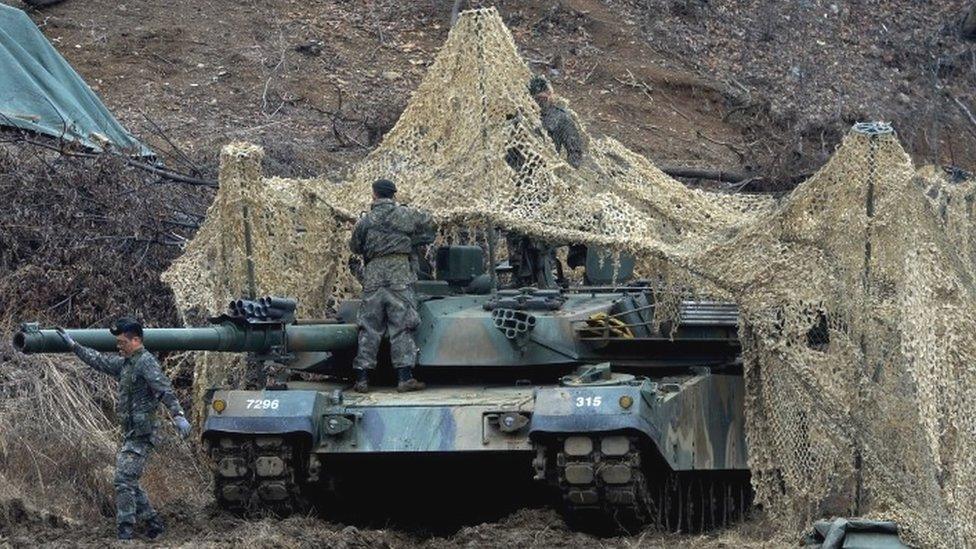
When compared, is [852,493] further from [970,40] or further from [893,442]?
[970,40]

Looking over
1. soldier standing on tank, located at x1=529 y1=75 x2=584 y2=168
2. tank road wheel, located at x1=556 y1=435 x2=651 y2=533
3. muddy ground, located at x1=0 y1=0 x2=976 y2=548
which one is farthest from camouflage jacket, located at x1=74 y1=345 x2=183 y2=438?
soldier standing on tank, located at x1=529 y1=75 x2=584 y2=168

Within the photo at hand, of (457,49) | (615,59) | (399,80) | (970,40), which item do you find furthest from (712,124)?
(457,49)

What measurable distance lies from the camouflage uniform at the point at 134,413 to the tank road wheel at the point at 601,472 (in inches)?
91.9

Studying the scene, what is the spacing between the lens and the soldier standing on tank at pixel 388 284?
43.9 ft

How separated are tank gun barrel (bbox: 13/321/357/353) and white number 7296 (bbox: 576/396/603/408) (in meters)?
1.93

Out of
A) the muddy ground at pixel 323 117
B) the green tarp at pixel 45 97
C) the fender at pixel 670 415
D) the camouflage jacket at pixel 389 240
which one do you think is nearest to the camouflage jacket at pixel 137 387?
the muddy ground at pixel 323 117

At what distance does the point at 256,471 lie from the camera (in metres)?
12.6

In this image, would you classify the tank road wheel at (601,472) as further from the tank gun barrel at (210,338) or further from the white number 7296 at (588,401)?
the tank gun barrel at (210,338)

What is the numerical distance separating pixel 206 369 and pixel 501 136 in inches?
105

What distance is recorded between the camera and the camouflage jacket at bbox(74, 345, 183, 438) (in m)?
12.2

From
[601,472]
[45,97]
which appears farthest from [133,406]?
[45,97]

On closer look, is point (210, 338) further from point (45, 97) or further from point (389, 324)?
point (45, 97)

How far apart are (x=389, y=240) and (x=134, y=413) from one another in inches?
82.6

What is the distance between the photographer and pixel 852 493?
42.2ft
